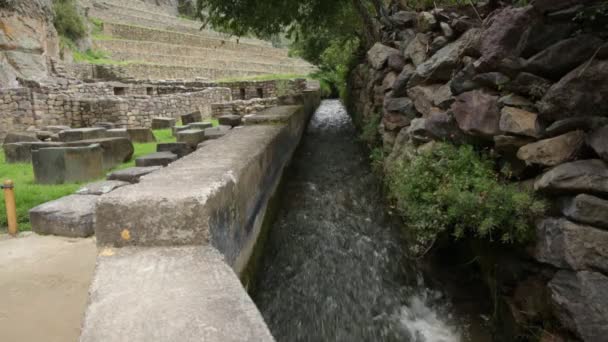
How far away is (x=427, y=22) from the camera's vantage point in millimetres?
5645

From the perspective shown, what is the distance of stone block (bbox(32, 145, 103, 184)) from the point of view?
6.04m

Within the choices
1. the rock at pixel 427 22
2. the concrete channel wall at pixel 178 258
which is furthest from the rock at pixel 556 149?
the rock at pixel 427 22

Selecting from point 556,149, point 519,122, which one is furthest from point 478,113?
point 556,149

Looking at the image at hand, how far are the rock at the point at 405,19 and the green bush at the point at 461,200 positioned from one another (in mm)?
4028

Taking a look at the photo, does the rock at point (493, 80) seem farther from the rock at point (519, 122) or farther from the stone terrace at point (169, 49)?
the stone terrace at point (169, 49)

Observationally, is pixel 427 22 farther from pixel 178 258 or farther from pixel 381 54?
pixel 178 258

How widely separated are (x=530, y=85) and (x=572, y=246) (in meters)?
1.26

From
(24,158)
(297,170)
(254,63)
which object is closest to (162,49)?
(254,63)

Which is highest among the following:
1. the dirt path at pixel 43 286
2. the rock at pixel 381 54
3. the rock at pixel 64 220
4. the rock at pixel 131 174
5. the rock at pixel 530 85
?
the rock at pixel 381 54

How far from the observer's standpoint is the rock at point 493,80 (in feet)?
11.2

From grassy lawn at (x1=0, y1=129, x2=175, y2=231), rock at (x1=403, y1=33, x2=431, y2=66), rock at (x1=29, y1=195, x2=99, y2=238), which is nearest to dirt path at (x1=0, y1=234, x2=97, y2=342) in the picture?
rock at (x1=29, y1=195, x2=99, y2=238)

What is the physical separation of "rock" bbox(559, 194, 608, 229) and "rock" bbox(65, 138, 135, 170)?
6688 millimetres

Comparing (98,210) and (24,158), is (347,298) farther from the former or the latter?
(24,158)

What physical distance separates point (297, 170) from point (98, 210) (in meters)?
4.83
